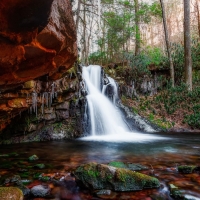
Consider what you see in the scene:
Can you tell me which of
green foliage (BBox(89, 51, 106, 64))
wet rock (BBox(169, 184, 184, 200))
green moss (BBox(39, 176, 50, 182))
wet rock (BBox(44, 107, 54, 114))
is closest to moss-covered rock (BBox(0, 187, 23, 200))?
green moss (BBox(39, 176, 50, 182))

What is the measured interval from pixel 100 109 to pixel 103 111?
0.21 m

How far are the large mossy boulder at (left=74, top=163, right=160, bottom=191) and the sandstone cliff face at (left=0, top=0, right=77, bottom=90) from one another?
196cm

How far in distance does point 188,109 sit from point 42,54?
37.5ft

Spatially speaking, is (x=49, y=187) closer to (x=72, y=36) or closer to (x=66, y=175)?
(x=66, y=175)

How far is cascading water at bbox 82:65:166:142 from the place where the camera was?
10.3 metres

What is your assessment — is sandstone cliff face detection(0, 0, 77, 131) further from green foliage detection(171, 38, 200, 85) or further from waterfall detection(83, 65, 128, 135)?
green foliage detection(171, 38, 200, 85)

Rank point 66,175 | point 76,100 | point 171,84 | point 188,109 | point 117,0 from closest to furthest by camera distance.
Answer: point 66,175
point 76,100
point 188,109
point 171,84
point 117,0

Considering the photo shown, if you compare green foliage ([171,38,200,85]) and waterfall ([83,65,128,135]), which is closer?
waterfall ([83,65,128,135])

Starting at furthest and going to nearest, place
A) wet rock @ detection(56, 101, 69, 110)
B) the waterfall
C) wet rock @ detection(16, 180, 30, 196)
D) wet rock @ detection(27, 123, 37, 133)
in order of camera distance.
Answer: the waterfall
wet rock @ detection(56, 101, 69, 110)
wet rock @ detection(27, 123, 37, 133)
wet rock @ detection(16, 180, 30, 196)

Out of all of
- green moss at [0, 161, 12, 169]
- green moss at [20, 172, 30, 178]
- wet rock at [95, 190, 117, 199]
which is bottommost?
green moss at [0, 161, 12, 169]

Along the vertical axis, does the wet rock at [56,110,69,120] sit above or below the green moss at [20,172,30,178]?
above

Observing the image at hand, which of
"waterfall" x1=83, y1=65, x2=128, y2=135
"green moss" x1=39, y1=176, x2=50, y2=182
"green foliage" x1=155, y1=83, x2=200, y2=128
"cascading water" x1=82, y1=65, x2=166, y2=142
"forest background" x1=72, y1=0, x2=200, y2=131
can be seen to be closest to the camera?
"green moss" x1=39, y1=176, x2=50, y2=182

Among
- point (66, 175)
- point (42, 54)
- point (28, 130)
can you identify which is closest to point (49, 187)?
point (66, 175)

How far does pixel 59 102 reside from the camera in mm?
9719
